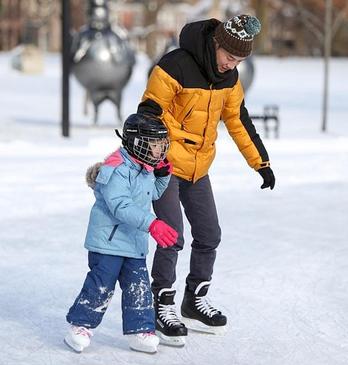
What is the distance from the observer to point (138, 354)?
448 cm

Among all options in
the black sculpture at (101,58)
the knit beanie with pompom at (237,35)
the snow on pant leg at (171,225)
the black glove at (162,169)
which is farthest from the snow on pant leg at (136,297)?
the black sculpture at (101,58)

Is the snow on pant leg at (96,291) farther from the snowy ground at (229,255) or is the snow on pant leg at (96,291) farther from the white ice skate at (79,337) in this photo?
the snowy ground at (229,255)

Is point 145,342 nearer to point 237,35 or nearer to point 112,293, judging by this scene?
point 112,293

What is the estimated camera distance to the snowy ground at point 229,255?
4.62 metres

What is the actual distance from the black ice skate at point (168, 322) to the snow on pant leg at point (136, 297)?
189mm

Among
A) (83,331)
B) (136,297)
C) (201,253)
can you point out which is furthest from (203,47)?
(83,331)

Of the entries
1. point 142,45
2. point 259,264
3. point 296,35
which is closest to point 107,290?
point 259,264

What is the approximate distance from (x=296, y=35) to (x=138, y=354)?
5648 cm

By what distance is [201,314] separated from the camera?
16.1ft

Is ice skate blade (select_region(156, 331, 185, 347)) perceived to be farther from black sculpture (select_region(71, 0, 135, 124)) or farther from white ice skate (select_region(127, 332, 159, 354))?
black sculpture (select_region(71, 0, 135, 124))

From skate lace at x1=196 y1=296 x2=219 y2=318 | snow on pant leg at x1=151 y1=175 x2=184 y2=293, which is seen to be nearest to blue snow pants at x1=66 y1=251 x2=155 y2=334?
snow on pant leg at x1=151 y1=175 x2=184 y2=293

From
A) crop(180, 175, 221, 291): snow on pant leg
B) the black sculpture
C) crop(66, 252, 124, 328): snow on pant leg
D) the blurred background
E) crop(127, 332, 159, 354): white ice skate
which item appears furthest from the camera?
the blurred background

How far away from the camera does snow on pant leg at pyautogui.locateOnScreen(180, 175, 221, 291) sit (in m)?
4.78

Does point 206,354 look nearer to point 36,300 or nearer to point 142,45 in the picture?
point 36,300
